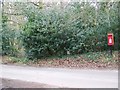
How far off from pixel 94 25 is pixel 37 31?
8.89 ft

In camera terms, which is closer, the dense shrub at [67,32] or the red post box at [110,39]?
the red post box at [110,39]

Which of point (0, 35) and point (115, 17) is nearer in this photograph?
point (115, 17)

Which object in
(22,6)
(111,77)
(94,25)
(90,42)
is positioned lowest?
(111,77)

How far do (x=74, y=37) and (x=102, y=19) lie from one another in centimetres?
154

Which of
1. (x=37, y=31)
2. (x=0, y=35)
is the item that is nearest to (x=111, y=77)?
(x=37, y=31)

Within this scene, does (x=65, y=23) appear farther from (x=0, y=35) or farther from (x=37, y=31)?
(x=0, y=35)

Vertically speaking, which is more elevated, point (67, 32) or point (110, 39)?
point (67, 32)

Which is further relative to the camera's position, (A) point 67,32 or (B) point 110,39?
(A) point 67,32

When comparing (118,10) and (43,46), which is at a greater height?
(118,10)

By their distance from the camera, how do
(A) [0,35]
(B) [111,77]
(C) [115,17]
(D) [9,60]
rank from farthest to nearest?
(A) [0,35], (D) [9,60], (C) [115,17], (B) [111,77]

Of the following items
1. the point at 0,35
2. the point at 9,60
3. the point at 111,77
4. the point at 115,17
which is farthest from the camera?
the point at 0,35

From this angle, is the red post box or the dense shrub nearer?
the red post box

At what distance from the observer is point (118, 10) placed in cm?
1195

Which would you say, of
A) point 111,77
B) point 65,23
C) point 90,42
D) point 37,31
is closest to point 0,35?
point 37,31
